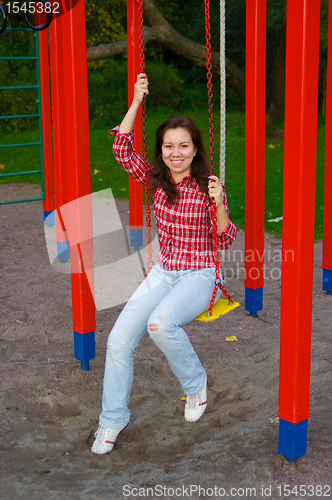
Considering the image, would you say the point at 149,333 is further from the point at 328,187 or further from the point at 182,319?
the point at 328,187

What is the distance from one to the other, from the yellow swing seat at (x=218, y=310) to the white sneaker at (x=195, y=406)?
39 cm

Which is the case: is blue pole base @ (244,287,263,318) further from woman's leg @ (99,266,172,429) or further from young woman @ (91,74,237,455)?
woman's leg @ (99,266,172,429)

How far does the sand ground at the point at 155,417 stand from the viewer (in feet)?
7.63

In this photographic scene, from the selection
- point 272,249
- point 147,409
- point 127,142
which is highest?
point 127,142

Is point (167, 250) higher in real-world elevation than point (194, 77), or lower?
lower

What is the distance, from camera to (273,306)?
14.4 ft

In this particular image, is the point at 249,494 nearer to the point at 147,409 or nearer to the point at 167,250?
the point at 147,409

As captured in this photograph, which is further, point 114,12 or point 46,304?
point 114,12

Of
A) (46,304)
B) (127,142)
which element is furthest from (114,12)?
(127,142)

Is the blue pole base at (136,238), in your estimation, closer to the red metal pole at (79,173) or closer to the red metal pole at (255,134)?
the red metal pole at (255,134)

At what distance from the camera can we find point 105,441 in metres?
2.62

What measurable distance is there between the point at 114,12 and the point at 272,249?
34.8ft

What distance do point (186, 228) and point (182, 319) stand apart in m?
0.47

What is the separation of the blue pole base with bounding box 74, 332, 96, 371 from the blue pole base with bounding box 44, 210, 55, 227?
130 inches
